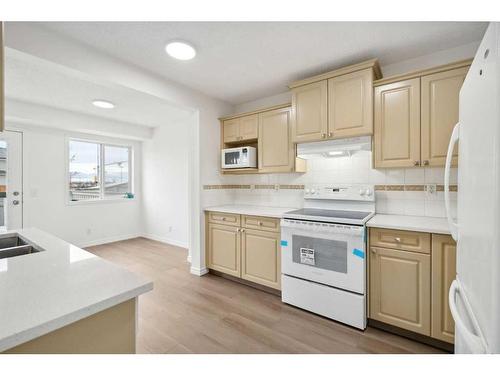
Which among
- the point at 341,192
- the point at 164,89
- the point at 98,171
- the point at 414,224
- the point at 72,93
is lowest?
the point at 414,224

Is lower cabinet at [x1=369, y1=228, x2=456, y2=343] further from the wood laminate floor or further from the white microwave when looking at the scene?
the white microwave

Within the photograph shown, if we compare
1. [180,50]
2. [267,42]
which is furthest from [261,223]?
[180,50]

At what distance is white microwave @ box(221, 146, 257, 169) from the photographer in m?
3.03

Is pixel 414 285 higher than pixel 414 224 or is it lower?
lower

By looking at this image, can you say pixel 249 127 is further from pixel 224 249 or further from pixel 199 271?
pixel 199 271

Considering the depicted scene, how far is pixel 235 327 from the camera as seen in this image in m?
2.00

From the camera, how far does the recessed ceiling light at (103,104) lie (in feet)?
11.0

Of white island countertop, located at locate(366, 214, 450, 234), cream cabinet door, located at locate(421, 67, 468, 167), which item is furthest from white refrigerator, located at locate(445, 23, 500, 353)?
cream cabinet door, located at locate(421, 67, 468, 167)

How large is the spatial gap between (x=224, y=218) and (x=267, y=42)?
1.93 metres

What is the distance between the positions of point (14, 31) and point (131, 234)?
4119mm

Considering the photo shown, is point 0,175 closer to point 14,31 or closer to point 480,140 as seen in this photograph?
point 14,31

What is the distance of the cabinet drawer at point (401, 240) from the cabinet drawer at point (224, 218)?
147cm

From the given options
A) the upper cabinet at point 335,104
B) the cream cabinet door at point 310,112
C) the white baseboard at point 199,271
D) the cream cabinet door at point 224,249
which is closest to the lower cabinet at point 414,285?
the upper cabinet at point 335,104

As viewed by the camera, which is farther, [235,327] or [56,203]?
[56,203]
